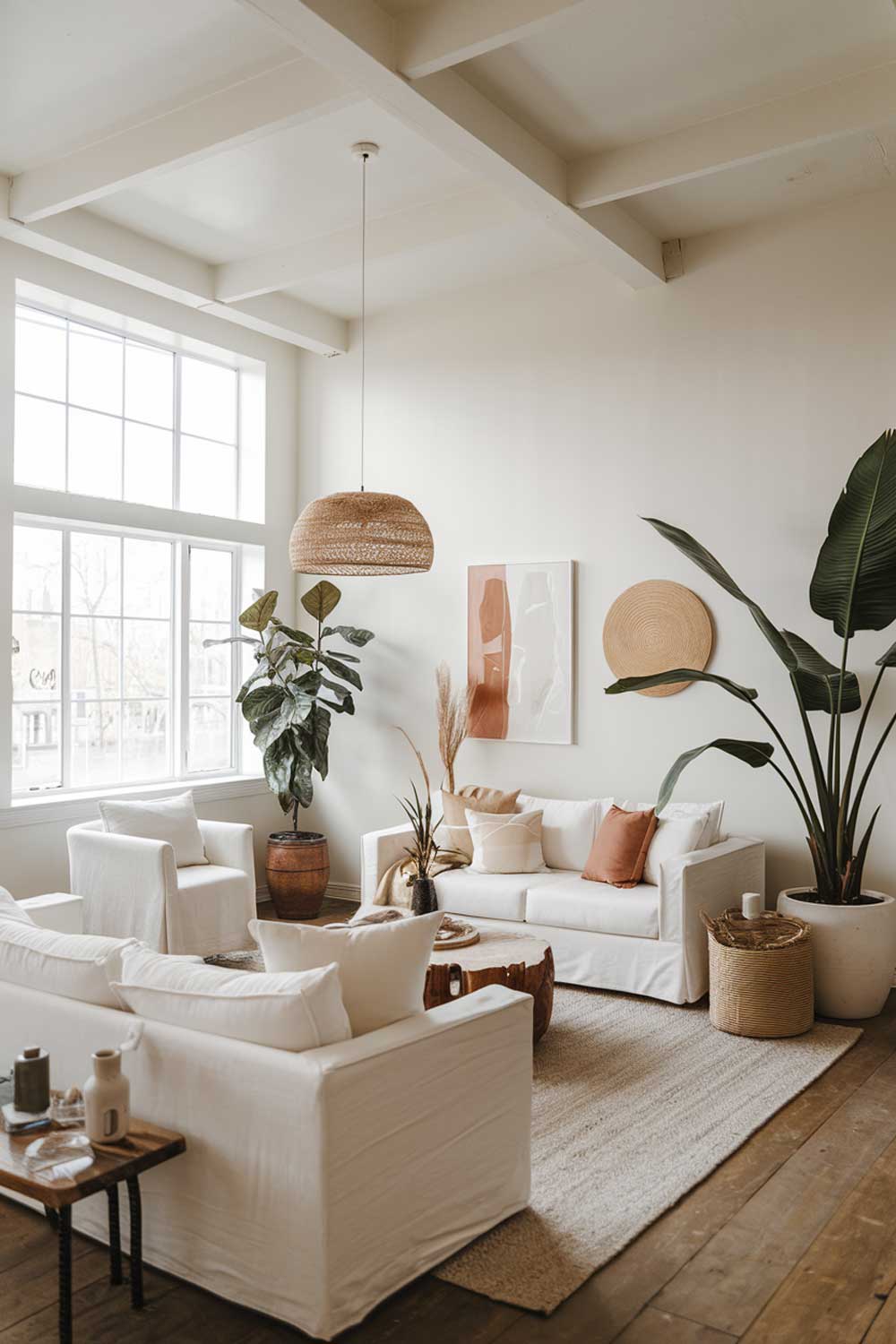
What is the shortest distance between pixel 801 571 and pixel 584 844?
1700 mm

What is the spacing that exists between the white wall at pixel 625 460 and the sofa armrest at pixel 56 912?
2.59 meters

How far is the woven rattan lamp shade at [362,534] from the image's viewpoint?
15.0ft

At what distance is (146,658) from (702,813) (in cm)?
327

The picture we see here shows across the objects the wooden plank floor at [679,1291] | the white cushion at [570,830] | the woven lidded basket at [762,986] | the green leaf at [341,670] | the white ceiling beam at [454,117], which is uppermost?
the white ceiling beam at [454,117]

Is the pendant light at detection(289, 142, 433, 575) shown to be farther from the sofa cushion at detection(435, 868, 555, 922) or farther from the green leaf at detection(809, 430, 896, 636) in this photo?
the green leaf at detection(809, 430, 896, 636)

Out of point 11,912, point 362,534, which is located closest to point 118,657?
point 362,534

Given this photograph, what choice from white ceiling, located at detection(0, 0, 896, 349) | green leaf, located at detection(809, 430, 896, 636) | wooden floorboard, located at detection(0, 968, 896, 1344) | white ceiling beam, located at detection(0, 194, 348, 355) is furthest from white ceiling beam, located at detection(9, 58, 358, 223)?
wooden floorboard, located at detection(0, 968, 896, 1344)

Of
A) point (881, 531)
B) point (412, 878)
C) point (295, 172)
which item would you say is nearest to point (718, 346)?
point (881, 531)

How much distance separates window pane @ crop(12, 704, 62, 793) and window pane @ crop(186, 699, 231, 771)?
95 cm

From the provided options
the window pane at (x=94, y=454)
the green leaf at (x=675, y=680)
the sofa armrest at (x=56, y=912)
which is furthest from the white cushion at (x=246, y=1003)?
the window pane at (x=94, y=454)

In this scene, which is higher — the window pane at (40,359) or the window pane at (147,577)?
the window pane at (40,359)

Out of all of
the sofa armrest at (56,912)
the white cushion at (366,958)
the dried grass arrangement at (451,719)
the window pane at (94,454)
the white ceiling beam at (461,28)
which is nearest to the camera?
the white cushion at (366,958)

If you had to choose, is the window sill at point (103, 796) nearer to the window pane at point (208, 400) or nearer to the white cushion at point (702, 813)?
the window pane at point (208, 400)

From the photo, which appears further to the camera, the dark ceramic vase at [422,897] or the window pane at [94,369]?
the window pane at [94,369]
